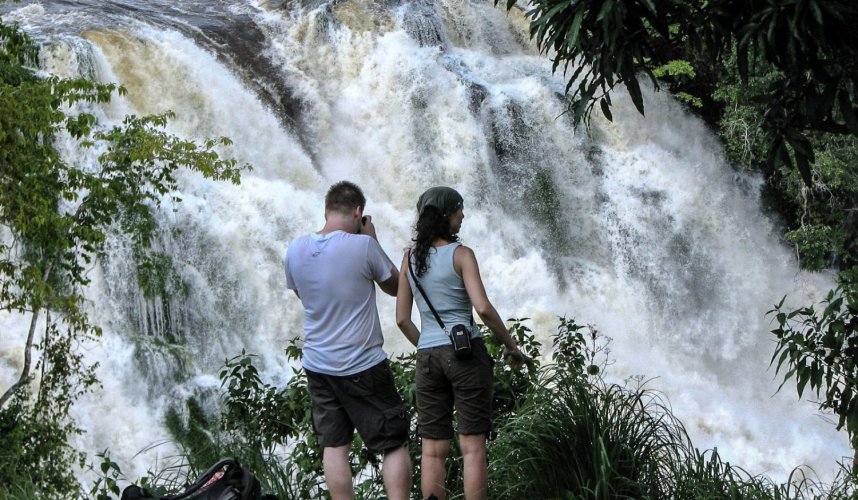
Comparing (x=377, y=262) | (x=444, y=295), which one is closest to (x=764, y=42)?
(x=444, y=295)

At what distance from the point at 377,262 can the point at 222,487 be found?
1.18 metres

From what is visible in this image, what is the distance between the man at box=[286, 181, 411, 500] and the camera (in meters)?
3.86

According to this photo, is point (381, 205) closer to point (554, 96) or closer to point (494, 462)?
point (554, 96)

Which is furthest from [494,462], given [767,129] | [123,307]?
[123,307]

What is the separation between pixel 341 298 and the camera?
12.7 ft

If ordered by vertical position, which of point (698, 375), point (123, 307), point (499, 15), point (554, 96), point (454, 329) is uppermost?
point (499, 15)

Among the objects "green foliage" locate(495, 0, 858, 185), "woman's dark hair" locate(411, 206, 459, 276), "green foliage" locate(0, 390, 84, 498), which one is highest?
"green foliage" locate(495, 0, 858, 185)

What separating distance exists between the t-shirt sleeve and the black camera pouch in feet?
1.20

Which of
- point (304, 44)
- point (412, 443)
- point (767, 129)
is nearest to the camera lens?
point (767, 129)

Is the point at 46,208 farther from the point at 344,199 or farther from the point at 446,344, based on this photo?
the point at 446,344

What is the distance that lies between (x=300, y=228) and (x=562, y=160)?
14.3 feet

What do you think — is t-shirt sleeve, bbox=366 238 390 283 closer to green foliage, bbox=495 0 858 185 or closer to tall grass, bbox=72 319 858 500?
tall grass, bbox=72 319 858 500

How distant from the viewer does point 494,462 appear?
397 centimetres

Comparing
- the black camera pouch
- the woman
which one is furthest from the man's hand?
the black camera pouch
